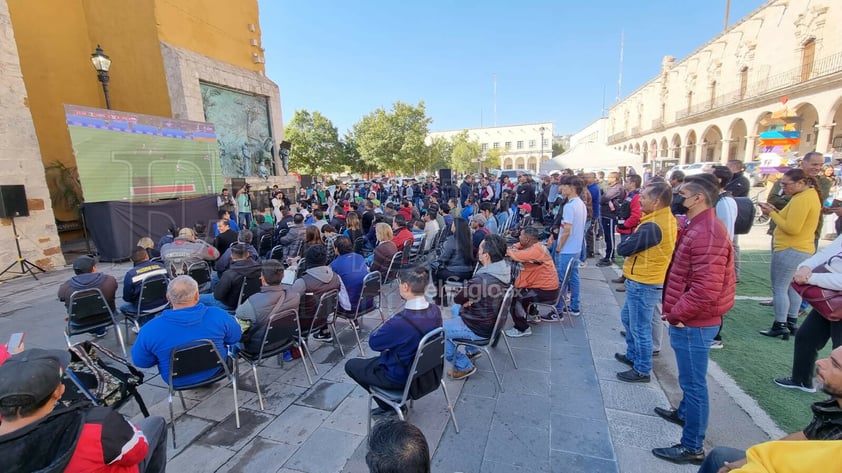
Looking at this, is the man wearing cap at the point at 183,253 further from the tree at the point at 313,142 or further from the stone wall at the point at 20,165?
the tree at the point at 313,142

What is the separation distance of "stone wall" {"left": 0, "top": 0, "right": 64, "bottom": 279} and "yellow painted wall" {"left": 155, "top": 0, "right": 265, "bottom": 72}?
4.89 metres

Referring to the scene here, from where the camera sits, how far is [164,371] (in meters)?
2.57

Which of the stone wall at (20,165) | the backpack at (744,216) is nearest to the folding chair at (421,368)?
the backpack at (744,216)

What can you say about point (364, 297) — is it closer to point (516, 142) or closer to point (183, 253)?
point (183, 253)

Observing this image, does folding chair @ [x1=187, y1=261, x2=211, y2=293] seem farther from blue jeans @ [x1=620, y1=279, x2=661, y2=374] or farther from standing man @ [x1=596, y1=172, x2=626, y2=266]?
standing man @ [x1=596, y1=172, x2=626, y2=266]

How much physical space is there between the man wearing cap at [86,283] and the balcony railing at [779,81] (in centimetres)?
2812

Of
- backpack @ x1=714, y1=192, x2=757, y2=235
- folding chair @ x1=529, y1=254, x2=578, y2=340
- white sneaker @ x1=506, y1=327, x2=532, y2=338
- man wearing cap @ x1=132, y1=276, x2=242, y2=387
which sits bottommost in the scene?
white sneaker @ x1=506, y1=327, x2=532, y2=338

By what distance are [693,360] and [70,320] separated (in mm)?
5593

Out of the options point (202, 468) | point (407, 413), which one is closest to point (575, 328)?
point (407, 413)

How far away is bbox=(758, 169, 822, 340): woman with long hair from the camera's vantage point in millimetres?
3338

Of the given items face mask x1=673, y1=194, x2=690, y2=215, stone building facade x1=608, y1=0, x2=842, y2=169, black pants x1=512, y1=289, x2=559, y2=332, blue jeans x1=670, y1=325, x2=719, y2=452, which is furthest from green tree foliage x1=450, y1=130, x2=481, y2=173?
blue jeans x1=670, y1=325, x2=719, y2=452

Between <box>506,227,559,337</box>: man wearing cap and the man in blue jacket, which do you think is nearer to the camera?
the man in blue jacket

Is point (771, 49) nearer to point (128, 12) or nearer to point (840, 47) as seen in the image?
point (840, 47)

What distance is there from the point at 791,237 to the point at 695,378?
8.33ft
